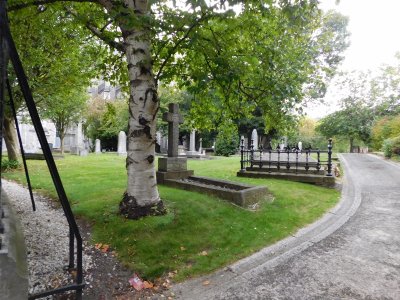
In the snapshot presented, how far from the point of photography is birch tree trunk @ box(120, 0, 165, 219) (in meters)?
5.82

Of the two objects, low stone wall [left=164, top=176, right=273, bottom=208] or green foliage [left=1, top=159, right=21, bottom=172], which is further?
green foliage [left=1, top=159, right=21, bottom=172]

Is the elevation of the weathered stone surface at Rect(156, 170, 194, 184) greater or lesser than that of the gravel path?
greater

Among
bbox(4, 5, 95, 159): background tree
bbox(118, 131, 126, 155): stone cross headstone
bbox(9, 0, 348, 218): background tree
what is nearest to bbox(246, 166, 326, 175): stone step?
bbox(9, 0, 348, 218): background tree

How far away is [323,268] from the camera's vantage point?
457 cm

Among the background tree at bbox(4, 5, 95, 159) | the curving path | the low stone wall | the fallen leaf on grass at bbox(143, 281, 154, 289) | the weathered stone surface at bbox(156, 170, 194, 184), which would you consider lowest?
the fallen leaf on grass at bbox(143, 281, 154, 289)

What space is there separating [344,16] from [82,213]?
102 ft

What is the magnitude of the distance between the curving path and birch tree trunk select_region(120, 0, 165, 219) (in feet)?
7.28

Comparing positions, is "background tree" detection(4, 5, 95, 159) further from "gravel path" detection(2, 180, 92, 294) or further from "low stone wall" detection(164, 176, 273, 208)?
"low stone wall" detection(164, 176, 273, 208)

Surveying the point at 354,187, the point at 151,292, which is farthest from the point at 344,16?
the point at 151,292

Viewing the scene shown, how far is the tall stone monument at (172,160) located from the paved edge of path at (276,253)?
4427 millimetres

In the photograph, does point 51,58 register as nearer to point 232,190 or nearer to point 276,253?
point 232,190

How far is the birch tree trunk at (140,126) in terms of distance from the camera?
5824mm

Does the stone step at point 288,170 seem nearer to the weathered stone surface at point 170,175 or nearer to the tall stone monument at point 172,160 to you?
the tall stone monument at point 172,160

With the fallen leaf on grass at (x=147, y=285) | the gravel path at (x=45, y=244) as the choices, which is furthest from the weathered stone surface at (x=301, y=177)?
the fallen leaf on grass at (x=147, y=285)
